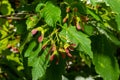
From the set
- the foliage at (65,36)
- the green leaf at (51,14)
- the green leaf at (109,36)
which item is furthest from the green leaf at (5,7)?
the green leaf at (51,14)

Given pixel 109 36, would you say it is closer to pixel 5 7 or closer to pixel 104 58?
pixel 104 58

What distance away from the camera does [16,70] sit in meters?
1.81

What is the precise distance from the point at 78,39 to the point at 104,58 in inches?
10.0

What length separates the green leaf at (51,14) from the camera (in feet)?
3.55

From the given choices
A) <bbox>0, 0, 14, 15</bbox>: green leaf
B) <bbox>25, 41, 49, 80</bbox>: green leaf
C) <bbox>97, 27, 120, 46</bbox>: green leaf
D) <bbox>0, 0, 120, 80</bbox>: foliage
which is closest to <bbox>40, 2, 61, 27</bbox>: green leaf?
<bbox>0, 0, 120, 80</bbox>: foliage

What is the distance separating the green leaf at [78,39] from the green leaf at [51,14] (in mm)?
59

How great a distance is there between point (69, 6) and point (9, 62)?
0.78 metres

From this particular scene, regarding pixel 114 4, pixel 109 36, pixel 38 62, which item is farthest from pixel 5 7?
pixel 114 4

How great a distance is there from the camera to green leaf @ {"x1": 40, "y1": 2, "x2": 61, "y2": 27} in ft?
3.55

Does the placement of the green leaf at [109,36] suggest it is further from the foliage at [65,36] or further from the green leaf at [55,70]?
the green leaf at [55,70]

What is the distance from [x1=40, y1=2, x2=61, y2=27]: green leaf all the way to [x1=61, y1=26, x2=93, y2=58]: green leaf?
0.19 ft

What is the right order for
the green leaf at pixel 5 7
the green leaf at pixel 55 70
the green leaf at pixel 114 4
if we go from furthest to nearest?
the green leaf at pixel 5 7 → the green leaf at pixel 55 70 → the green leaf at pixel 114 4

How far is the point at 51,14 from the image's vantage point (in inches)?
43.1

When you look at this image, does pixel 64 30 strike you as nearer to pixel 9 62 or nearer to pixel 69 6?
pixel 69 6
